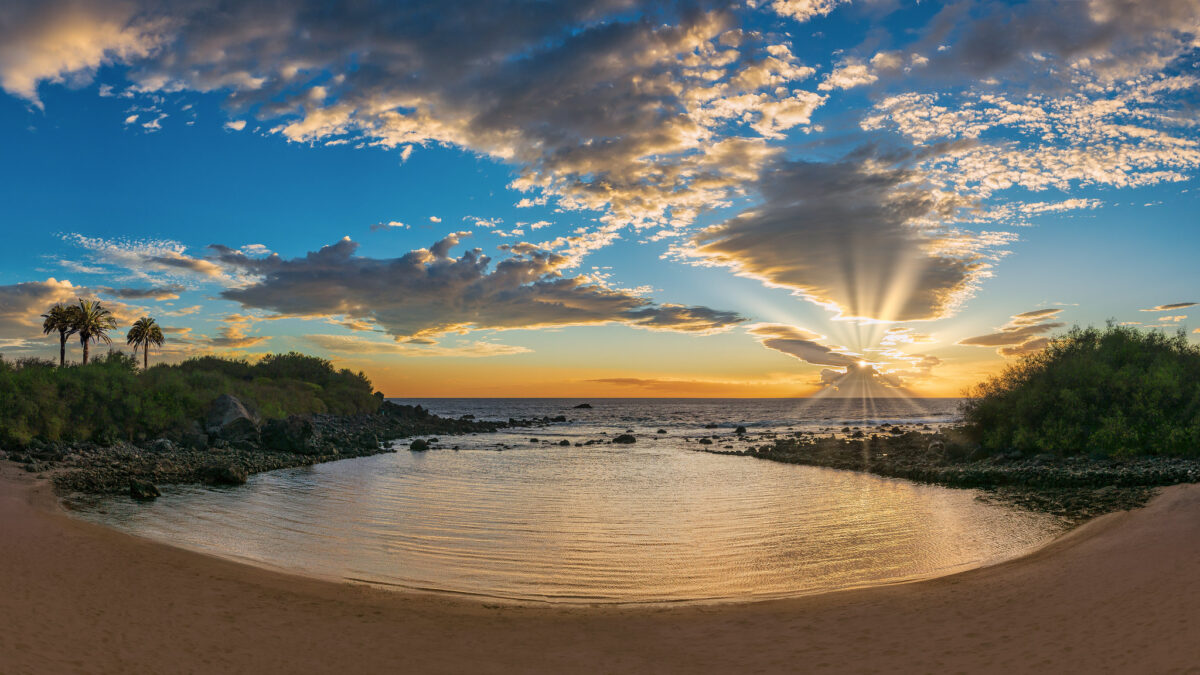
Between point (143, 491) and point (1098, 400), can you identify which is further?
point (1098, 400)

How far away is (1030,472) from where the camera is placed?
1105 inches

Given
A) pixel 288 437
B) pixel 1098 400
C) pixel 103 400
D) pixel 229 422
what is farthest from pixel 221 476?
pixel 1098 400

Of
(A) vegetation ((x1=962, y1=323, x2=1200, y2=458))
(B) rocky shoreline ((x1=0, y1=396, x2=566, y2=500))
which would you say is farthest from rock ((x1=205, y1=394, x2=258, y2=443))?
(A) vegetation ((x1=962, y1=323, x2=1200, y2=458))

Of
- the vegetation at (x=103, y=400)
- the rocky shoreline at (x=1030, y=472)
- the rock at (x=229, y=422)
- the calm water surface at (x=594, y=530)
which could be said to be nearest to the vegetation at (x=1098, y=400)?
the rocky shoreline at (x=1030, y=472)

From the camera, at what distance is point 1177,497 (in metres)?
Answer: 19.8

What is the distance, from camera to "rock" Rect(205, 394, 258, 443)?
1629 inches

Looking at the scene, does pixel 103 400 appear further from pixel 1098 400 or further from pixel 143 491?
pixel 1098 400

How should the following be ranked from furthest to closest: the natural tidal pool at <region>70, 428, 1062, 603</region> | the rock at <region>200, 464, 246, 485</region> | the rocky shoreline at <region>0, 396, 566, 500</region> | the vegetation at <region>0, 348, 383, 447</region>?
the vegetation at <region>0, 348, 383, 447</region>, the rock at <region>200, 464, 246, 485</region>, the rocky shoreline at <region>0, 396, 566, 500</region>, the natural tidal pool at <region>70, 428, 1062, 603</region>

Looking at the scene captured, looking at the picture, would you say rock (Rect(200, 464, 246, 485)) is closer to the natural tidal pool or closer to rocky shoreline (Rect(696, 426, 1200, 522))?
the natural tidal pool

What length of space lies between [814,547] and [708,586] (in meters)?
5.30

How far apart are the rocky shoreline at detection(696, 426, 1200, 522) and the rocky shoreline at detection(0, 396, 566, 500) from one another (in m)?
33.4

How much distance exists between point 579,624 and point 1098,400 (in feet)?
109

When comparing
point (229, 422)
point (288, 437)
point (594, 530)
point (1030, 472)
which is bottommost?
point (594, 530)

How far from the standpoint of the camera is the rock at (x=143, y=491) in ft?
75.3
